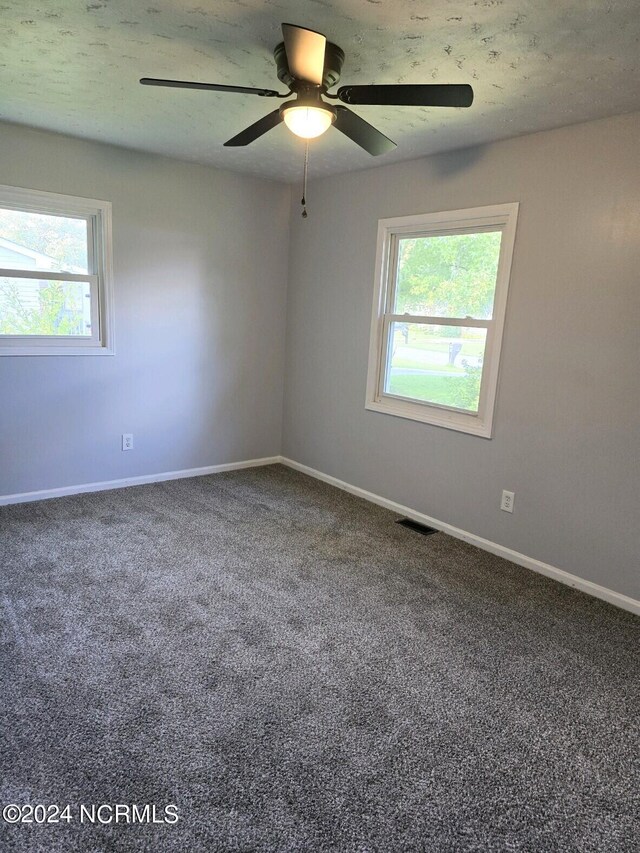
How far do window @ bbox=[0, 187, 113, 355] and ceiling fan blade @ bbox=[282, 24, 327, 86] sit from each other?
7.94ft

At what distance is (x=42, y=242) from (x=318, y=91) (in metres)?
2.53

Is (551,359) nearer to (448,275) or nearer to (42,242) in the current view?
(448,275)

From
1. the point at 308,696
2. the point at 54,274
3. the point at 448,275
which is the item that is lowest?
the point at 308,696

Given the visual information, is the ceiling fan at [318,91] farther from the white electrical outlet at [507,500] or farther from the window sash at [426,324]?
the white electrical outlet at [507,500]

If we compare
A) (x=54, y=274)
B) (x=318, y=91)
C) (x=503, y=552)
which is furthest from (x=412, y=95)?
(x=54, y=274)

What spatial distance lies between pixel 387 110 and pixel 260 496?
2774 millimetres

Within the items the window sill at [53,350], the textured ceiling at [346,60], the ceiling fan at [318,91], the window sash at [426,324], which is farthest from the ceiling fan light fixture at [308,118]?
the window sill at [53,350]

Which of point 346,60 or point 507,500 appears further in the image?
point 507,500

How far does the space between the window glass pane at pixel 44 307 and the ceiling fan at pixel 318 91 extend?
2.14 metres

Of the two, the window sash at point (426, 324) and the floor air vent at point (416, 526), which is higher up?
the window sash at point (426, 324)

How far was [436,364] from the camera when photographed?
371 centimetres

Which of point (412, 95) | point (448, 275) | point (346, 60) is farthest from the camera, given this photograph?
point (448, 275)

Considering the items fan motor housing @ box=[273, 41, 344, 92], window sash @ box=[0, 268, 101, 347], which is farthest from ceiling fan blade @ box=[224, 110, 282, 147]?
window sash @ box=[0, 268, 101, 347]

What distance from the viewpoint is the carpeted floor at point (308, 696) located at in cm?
153
